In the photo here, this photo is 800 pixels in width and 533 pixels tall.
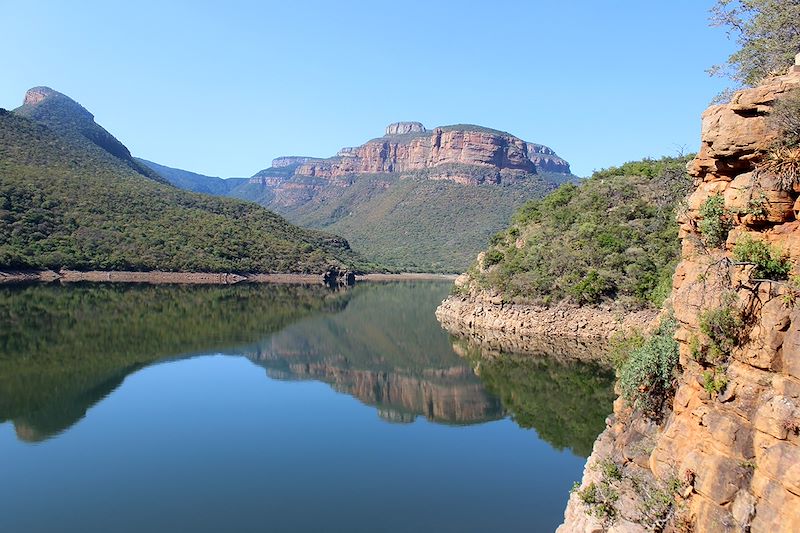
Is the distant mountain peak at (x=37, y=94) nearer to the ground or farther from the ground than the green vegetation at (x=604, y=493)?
farther from the ground

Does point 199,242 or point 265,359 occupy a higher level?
point 199,242

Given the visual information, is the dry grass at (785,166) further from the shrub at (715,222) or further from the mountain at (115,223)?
the mountain at (115,223)

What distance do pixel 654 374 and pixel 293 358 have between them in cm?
2901

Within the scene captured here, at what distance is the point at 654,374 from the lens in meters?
10.9

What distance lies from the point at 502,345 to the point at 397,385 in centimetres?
934

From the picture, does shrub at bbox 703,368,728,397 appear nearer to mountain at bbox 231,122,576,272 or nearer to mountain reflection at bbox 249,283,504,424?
mountain reflection at bbox 249,283,504,424

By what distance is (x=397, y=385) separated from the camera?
31016 millimetres

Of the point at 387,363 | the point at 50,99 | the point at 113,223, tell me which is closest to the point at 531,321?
the point at 387,363

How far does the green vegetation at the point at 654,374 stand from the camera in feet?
34.9

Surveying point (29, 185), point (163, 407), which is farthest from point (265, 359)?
point (29, 185)

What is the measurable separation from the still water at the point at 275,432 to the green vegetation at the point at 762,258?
315 inches

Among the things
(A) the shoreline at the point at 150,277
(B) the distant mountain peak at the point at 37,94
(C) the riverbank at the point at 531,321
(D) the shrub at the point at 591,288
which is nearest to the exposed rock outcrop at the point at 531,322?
(C) the riverbank at the point at 531,321

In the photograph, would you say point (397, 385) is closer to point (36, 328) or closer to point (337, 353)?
point (337, 353)

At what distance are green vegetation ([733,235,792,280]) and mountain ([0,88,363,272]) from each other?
7817 cm
